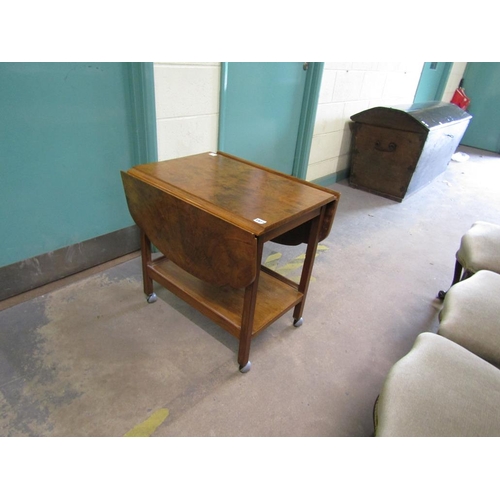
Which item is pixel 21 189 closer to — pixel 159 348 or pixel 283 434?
pixel 159 348

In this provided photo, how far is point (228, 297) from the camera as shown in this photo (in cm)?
155

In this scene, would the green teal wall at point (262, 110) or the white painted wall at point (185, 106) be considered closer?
the white painted wall at point (185, 106)

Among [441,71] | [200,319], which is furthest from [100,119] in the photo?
[441,71]

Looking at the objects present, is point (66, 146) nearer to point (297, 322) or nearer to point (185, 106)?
point (185, 106)

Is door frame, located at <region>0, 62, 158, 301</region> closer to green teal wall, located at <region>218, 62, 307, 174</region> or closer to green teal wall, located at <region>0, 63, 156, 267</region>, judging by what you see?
green teal wall, located at <region>0, 63, 156, 267</region>

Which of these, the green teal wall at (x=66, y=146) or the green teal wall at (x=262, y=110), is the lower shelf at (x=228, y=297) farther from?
the green teal wall at (x=262, y=110)

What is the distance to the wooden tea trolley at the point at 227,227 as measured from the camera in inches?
45.7

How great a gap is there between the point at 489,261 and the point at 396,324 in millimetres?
528

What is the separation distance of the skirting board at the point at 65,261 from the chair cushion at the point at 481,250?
183 centimetres

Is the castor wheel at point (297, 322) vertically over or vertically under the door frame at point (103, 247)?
under

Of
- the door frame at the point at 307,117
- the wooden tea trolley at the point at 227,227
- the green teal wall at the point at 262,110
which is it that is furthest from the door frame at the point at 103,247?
the door frame at the point at 307,117

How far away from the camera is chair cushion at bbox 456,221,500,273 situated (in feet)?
5.10

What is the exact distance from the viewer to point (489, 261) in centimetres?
156

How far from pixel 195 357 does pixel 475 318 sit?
1.08 meters
